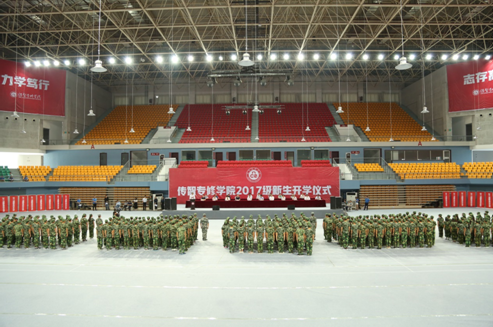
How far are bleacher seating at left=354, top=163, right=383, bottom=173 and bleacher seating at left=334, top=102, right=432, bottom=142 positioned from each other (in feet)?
14.7

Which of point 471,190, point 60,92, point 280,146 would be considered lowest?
point 471,190

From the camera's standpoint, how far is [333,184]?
22.6 m

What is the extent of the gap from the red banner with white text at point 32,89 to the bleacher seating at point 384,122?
29.7 m

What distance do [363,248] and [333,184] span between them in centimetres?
1104

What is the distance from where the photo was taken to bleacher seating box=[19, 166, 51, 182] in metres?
24.7

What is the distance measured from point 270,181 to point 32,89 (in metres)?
22.8

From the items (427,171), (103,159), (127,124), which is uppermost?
(127,124)

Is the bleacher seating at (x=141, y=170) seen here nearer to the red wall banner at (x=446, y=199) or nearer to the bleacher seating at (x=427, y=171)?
the bleacher seating at (x=427, y=171)

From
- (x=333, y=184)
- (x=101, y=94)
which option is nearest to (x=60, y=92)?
(x=101, y=94)

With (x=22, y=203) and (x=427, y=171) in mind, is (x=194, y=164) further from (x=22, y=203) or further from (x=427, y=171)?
(x=427, y=171)

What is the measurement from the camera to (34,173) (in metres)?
25.5

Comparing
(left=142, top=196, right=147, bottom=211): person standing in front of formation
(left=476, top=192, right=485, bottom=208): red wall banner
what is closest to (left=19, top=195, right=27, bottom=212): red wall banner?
(left=142, top=196, right=147, bottom=211): person standing in front of formation

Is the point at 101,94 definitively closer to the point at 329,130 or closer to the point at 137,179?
the point at 137,179

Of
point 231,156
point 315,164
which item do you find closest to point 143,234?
point 315,164
